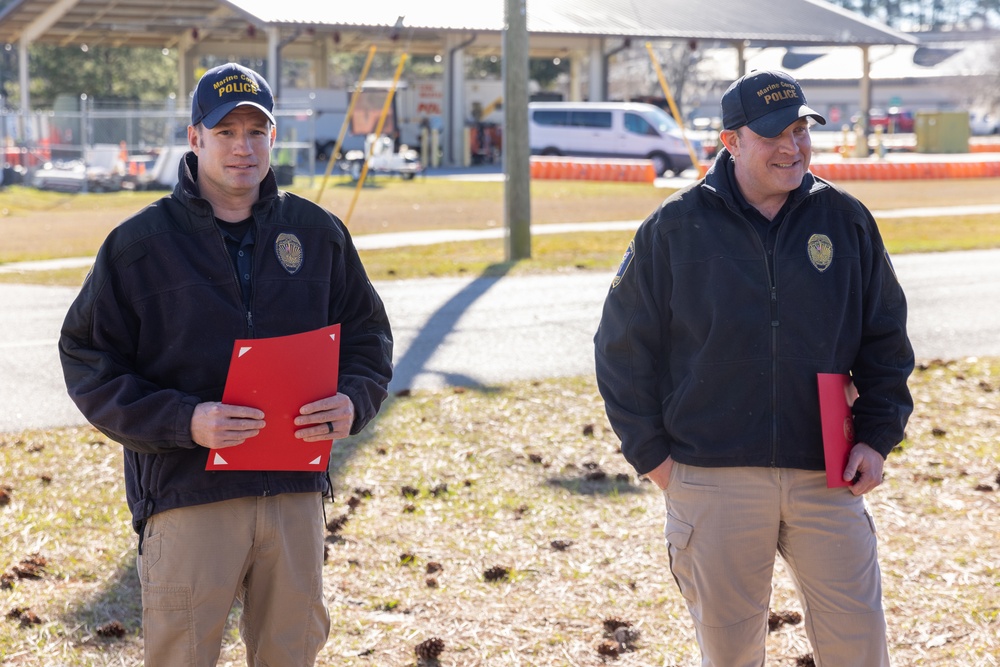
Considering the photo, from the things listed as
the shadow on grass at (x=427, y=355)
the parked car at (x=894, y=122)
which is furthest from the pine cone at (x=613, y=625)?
the parked car at (x=894, y=122)

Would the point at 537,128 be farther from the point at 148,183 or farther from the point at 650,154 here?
the point at 148,183

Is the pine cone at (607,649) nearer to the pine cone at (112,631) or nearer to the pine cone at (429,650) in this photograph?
the pine cone at (429,650)

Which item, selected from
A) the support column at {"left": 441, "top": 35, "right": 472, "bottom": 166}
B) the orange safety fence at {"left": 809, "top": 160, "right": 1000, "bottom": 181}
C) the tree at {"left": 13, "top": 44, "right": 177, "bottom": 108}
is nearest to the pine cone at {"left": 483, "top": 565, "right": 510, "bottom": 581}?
the orange safety fence at {"left": 809, "top": 160, "right": 1000, "bottom": 181}

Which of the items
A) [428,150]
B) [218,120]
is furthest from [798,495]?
[428,150]

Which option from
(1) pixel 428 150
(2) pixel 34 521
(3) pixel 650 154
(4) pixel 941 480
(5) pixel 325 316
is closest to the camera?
(5) pixel 325 316

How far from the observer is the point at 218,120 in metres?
2.90

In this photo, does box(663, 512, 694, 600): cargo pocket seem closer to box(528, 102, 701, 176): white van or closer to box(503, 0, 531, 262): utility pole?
box(503, 0, 531, 262): utility pole

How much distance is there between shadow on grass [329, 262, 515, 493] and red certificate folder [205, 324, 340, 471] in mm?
2575

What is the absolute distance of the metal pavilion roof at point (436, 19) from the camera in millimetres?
36938

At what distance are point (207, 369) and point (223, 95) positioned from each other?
67cm

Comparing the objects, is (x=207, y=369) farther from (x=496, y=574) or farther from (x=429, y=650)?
(x=496, y=574)

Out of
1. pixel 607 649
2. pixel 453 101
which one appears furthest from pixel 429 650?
pixel 453 101

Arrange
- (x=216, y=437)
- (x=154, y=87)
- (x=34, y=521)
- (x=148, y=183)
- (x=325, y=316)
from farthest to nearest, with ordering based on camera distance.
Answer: (x=154, y=87) < (x=148, y=183) < (x=34, y=521) < (x=325, y=316) < (x=216, y=437)

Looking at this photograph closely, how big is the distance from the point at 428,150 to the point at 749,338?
126ft
